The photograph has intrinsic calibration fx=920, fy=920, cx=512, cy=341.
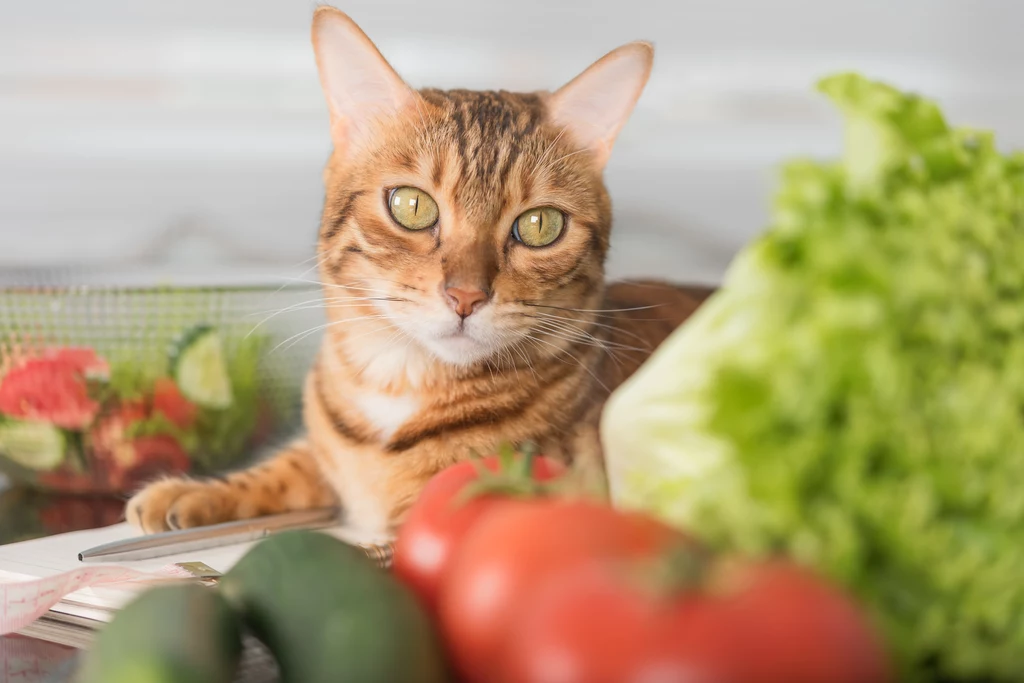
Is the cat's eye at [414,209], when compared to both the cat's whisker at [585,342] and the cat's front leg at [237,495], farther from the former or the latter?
the cat's front leg at [237,495]

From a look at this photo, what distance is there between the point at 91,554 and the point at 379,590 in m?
0.66

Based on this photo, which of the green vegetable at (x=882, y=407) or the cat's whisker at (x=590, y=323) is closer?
the green vegetable at (x=882, y=407)

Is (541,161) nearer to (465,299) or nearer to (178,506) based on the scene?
(465,299)

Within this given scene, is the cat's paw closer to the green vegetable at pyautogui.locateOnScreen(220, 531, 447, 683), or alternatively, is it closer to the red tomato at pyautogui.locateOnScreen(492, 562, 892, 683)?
the green vegetable at pyautogui.locateOnScreen(220, 531, 447, 683)

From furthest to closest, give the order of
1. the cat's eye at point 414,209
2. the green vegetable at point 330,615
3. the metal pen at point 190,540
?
1. the cat's eye at point 414,209
2. the metal pen at point 190,540
3. the green vegetable at point 330,615

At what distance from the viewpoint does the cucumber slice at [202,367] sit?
154 centimetres

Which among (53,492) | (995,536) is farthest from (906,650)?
(53,492)

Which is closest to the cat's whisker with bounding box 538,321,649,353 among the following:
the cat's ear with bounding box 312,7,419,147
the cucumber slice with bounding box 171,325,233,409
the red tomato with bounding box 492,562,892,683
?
the cat's ear with bounding box 312,7,419,147

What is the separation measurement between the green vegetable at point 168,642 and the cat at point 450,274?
60cm

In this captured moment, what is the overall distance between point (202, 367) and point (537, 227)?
0.65 m

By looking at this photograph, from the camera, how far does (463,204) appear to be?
4.18 feet

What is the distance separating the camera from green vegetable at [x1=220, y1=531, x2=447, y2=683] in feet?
2.04

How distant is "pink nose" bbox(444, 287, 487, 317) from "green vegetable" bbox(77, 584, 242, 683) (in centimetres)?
58

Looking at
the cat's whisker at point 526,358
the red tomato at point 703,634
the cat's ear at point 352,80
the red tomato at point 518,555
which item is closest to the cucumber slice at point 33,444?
the cat's ear at point 352,80
